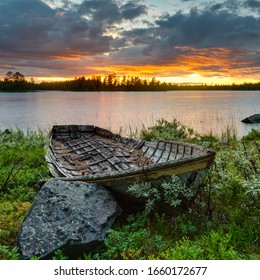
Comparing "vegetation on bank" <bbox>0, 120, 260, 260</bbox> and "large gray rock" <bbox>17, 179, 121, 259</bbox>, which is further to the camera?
"large gray rock" <bbox>17, 179, 121, 259</bbox>

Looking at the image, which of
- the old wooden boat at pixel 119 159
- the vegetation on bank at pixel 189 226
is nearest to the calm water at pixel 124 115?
the old wooden boat at pixel 119 159

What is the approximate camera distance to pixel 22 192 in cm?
623

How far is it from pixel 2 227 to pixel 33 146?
18.4ft

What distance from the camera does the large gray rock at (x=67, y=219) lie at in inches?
153

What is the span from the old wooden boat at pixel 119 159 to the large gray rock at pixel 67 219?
36 centimetres

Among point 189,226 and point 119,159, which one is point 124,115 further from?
point 189,226

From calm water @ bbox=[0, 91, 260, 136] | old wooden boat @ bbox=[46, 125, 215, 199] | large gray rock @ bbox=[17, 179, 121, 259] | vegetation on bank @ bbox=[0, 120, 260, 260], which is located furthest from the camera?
calm water @ bbox=[0, 91, 260, 136]

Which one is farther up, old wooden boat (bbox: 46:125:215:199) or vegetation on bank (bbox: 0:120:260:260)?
old wooden boat (bbox: 46:125:215:199)

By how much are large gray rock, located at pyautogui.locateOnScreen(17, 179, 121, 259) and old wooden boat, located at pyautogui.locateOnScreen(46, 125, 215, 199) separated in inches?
14.3

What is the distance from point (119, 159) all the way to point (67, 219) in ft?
10.9

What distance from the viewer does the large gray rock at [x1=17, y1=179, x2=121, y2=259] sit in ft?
12.7

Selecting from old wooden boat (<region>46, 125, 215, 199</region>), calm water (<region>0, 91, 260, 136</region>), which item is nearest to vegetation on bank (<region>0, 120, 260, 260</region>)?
old wooden boat (<region>46, 125, 215, 199</region>)

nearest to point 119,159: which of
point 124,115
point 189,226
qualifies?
point 189,226

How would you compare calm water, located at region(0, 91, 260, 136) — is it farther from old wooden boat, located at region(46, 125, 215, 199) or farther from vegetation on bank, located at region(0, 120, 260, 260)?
vegetation on bank, located at region(0, 120, 260, 260)
